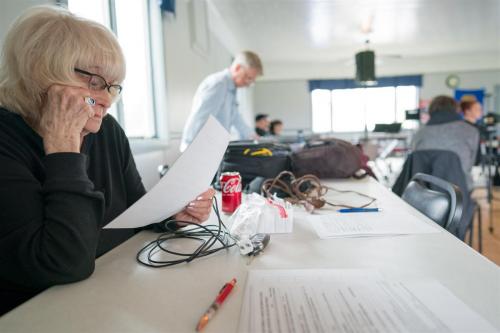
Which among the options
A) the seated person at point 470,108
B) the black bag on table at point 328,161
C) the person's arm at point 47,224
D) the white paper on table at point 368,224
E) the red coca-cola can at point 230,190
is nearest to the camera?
the person's arm at point 47,224

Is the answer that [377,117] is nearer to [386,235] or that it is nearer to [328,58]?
[328,58]

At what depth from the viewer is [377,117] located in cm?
838

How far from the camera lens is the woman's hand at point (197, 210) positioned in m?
0.85

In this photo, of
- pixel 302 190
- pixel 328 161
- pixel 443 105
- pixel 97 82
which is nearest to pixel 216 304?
pixel 97 82

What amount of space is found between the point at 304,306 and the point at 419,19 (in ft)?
17.8

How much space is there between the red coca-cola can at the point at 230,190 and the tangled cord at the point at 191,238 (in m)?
0.16

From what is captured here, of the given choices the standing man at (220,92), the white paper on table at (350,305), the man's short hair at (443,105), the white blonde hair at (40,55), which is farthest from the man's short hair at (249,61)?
the white paper on table at (350,305)

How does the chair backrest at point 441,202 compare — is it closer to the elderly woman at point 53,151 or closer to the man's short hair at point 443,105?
the elderly woman at point 53,151

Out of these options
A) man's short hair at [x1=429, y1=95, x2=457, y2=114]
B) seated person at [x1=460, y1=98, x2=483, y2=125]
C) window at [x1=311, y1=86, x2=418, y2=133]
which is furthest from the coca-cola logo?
window at [x1=311, y1=86, x2=418, y2=133]

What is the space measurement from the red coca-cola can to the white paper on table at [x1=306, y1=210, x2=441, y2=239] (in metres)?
0.24

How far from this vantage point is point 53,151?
604 millimetres

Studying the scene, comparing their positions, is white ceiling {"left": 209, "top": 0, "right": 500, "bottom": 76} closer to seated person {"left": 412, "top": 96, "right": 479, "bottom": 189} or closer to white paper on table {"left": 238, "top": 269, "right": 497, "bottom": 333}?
seated person {"left": 412, "top": 96, "right": 479, "bottom": 189}

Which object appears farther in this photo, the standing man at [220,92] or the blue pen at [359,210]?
the standing man at [220,92]

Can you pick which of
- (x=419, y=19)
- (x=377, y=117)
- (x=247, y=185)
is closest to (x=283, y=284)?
(x=247, y=185)
